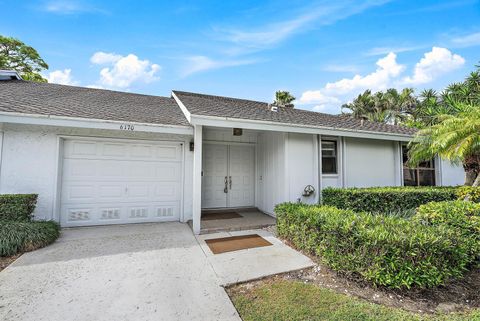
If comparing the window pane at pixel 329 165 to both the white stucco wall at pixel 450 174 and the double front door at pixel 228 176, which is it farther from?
the white stucco wall at pixel 450 174

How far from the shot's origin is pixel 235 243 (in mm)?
4578

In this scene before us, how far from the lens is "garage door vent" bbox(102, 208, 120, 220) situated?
573cm

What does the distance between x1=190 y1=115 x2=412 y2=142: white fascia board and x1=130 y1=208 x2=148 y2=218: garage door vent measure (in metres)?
3.06

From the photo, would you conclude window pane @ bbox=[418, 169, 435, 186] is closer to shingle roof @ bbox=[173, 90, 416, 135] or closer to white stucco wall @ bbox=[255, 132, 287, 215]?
shingle roof @ bbox=[173, 90, 416, 135]

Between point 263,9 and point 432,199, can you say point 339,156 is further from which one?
point 263,9

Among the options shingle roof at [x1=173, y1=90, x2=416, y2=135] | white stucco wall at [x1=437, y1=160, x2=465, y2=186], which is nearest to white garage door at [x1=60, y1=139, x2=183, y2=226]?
shingle roof at [x1=173, y1=90, x2=416, y2=135]

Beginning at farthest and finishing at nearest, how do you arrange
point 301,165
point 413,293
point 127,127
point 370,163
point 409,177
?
point 409,177 < point 370,163 < point 301,165 < point 127,127 < point 413,293

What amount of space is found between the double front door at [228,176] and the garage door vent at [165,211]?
4.46ft

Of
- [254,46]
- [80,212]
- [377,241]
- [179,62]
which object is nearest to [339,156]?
[377,241]

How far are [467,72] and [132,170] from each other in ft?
73.5

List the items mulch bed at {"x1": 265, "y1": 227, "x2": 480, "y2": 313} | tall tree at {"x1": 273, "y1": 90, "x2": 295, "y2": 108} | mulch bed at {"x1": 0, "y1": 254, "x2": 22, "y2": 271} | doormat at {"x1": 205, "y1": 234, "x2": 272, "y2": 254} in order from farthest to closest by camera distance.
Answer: tall tree at {"x1": 273, "y1": 90, "x2": 295, "y2": 108}, doormat at {"x1": 205, "y1": 234, "x2": 272, "y2": 254}, mulch bed at {"x1": 0, "y1": 254, "x2": 22, "y2": 271}, mulch bed at {"x1": 265, "y1": 227, "x2": 480, "y2": 313}

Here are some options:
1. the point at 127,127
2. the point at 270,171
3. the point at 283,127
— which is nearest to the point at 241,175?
the point at 270,171

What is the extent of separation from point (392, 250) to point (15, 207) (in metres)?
6.98

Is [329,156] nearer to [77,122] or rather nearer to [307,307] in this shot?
[307,307]
